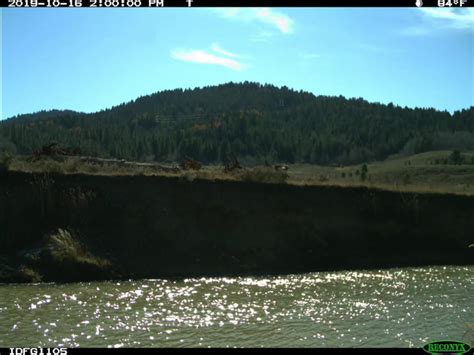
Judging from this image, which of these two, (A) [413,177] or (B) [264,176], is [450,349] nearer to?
(B) [264,176]

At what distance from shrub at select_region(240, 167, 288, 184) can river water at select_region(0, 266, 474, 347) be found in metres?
8.14

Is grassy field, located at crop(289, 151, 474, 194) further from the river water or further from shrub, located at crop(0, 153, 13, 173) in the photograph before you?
shrub, located at crop(0, 153, 13, 173)

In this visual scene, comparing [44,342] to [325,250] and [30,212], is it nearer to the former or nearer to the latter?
[30,212]

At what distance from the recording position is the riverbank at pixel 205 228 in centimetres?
2455

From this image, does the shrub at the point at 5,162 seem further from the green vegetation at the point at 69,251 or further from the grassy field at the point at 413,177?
the grassy field at the point at 413,177

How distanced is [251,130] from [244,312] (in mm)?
128165

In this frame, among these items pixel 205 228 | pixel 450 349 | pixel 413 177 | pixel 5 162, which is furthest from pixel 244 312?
pixel 413 177

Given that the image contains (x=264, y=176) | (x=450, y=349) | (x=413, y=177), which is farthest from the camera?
(x=413, y=177)

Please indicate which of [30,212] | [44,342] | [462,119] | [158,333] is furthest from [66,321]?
[462,119]

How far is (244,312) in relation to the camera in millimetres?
17297

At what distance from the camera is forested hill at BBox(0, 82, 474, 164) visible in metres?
124

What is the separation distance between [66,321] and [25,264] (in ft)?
27.8

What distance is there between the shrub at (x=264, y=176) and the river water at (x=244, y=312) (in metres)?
8.14

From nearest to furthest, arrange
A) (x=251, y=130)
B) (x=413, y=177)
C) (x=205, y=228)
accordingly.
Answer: (x=205, y=228) → (x=413, y=177) → (x=251, y=130)
